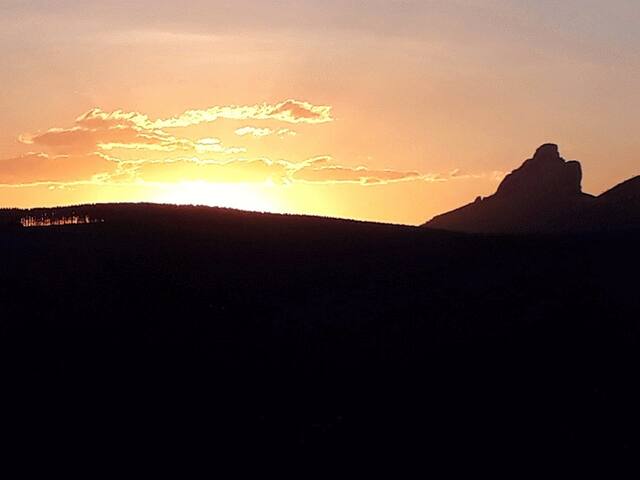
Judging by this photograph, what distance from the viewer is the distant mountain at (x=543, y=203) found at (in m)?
153

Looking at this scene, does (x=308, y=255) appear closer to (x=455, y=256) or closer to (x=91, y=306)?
(x=455, y=256)

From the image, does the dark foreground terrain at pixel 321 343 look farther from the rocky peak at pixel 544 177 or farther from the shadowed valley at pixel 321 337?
the rocky peak at pixel 544 177

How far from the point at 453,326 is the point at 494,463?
434 inches

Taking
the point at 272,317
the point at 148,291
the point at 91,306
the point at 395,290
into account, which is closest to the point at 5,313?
the point at 91,306

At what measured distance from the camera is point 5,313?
4091cm

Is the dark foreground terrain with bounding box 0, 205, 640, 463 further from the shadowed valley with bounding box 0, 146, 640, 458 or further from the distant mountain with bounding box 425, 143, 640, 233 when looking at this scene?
the distant mountain with bounding box 425, 143, 640, 233

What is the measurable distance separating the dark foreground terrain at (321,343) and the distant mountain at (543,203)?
99.3 meters

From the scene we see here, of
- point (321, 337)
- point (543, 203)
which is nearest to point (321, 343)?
point (321, 337)

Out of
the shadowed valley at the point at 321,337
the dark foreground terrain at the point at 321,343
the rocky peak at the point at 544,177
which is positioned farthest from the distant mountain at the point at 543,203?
the dark foreground terrain at the point at 321,343

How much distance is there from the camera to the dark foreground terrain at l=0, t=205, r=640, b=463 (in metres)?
30.5

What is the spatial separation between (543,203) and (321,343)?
146m

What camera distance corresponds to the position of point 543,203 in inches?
7052

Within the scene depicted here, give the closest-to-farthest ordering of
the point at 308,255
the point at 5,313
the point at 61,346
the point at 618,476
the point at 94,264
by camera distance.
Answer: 1. the point at 618,476
2. the point at 61,346
3. the point at 5,313
4. the point at 94,264
5. the point at 308,255

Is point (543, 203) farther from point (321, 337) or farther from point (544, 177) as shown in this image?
point (321, 337)
